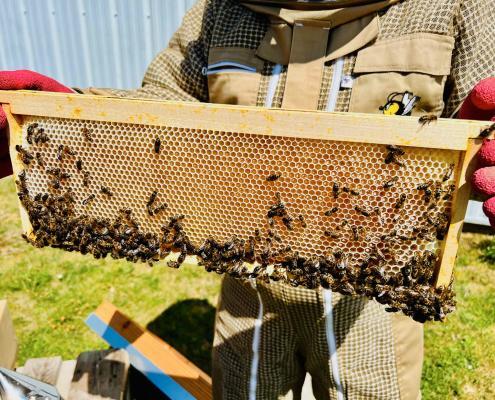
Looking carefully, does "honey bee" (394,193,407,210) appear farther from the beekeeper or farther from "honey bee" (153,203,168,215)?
"honey bee" (153,203,168,215)

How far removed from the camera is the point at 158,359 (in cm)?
376

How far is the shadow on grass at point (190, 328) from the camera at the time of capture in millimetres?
4805

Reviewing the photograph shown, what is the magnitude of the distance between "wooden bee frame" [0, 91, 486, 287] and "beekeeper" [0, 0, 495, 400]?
0.23m

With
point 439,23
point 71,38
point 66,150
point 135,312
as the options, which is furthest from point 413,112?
point 71,38

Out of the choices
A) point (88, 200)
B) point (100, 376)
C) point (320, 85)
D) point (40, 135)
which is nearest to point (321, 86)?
point (320, 85)

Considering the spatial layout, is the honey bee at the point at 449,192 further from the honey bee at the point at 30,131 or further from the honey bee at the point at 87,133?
the honey bee at the point at 30,131

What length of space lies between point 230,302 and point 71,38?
6996mm

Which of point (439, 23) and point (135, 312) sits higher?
point (439, 23)

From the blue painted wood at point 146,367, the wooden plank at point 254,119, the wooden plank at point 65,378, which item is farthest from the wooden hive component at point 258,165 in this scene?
the blue painted wood at point 146,367

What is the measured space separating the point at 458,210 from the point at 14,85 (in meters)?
2.12

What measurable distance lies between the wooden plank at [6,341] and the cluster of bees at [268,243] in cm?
141

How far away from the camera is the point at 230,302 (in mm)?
2836

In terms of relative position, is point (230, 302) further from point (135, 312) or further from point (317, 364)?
point (135, 312)

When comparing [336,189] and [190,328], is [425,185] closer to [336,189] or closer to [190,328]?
[336,189]
